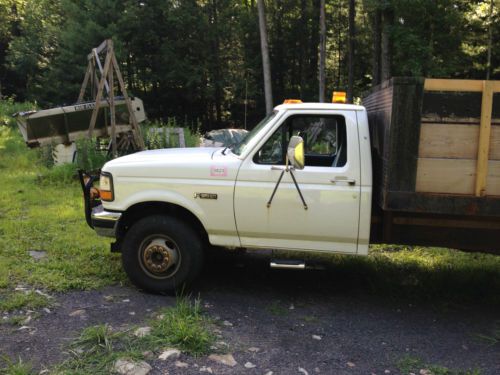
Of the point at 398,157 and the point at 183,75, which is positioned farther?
the point at 183,75

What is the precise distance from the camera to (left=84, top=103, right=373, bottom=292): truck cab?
4.45 m

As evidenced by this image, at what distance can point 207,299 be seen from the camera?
4.84 m

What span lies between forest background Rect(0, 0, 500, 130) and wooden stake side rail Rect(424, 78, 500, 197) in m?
19.3

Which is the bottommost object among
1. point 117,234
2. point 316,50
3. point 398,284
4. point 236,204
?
point 398,284

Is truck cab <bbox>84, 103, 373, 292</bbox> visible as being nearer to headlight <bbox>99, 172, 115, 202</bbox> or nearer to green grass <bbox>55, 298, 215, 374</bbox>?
headlight <bbox>99, 172, 115, 202</bbox>

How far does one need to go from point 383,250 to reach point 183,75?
96.5 ft

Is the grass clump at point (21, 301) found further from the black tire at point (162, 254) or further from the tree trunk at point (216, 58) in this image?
the tree trunk at point (216, 58)

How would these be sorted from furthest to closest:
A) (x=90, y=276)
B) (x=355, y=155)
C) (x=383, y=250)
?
(x=383, y=250), (x=90, y=276), (x=355, y=155)

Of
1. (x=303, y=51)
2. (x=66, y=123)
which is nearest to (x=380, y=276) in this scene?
(x=66, y=123)

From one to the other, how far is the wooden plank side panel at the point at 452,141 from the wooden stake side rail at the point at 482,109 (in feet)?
0.15

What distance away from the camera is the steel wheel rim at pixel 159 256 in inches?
188

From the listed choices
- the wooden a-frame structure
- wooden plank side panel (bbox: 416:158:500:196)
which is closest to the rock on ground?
wooden plank side panel (bbox: 416:158:500:196)

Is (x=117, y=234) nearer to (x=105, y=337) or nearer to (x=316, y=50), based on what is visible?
(x=105, y=337)

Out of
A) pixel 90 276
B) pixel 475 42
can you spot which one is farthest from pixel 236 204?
pixel 475 42
